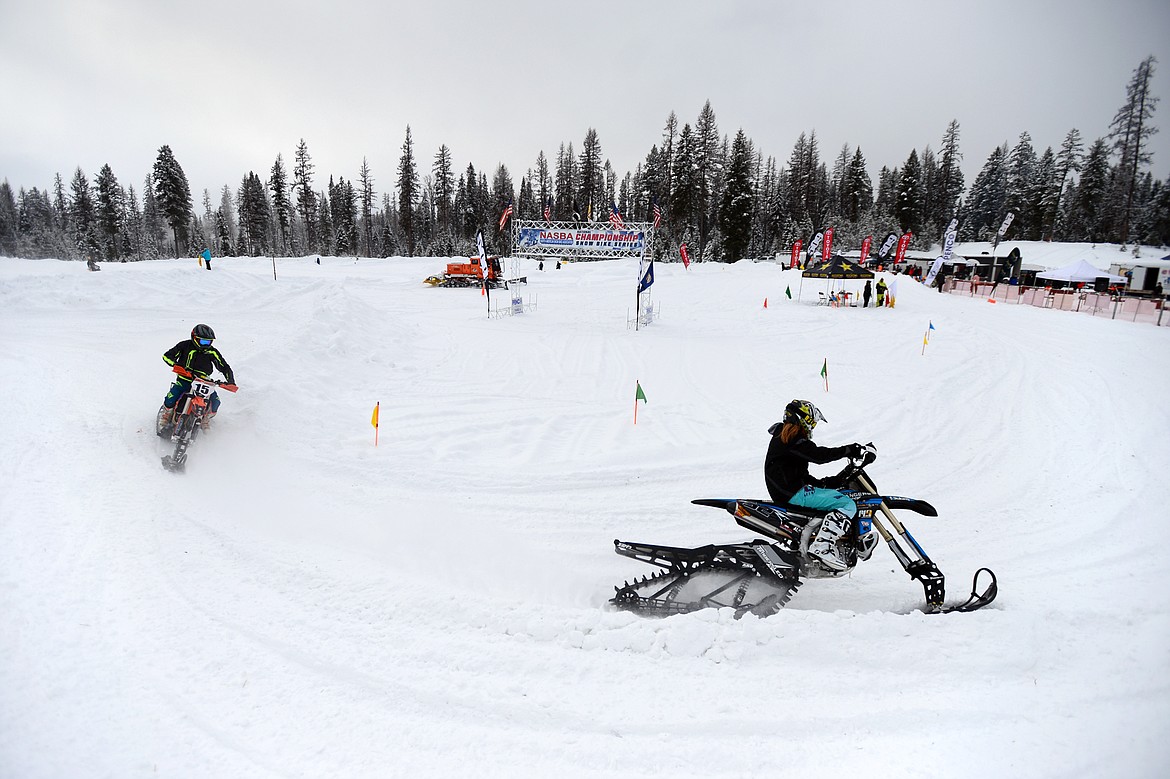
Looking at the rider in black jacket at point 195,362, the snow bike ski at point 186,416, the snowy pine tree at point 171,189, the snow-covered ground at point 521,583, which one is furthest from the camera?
the snowy pine tree at point 171,189

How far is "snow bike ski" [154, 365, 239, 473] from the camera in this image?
24.0ft

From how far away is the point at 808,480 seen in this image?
16.5 feet

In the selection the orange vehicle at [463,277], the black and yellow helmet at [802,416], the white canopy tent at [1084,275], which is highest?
the white canopy tent at [1084,275]

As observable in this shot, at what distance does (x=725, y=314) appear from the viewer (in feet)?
90.9

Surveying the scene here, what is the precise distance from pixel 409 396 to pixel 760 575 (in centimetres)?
901

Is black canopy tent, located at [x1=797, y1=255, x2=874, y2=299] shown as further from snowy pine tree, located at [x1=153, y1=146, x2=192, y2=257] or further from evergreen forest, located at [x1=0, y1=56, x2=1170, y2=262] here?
snowy pine tree, located at [x1=153, y1=146, x2=192, y2=257]

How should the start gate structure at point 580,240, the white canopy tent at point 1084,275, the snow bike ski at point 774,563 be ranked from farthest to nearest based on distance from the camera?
the start gate structure at point 580,240
the white canopy tent at point 1084,275
the snow bike ski at point 774,563

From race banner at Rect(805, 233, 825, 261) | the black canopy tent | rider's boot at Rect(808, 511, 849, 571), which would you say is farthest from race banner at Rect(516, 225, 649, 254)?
rider's boot at Rect(808, 511, 849, 571)

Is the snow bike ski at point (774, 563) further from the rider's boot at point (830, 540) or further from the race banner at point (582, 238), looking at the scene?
the race banner at point (582, 238)

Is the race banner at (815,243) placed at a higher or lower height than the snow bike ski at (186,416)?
→ higher

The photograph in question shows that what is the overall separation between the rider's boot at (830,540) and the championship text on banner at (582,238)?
34230 mm

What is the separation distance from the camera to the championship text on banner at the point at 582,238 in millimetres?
37656

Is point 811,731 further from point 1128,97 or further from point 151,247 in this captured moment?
point 151,247

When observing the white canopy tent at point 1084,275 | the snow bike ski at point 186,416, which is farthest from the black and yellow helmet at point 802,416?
the white canopy tent at point 1084,275
